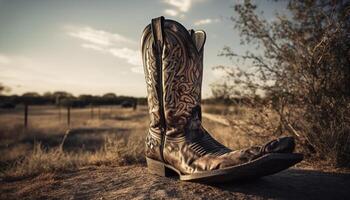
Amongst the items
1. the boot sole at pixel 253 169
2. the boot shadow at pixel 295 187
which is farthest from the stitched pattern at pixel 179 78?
the boot shadow at pixel 295 187

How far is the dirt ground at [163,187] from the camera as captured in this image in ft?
5.11

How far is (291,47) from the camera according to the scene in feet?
11.0

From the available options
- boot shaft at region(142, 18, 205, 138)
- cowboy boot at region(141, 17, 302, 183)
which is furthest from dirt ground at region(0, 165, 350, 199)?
boot shaft at region(142, 18, 205, 138)

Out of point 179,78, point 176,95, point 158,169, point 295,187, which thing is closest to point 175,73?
point 179,78

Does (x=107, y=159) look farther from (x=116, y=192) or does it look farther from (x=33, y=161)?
(x=116, y=192)

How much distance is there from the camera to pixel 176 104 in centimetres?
190

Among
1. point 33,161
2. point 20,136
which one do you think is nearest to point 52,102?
point 20,136

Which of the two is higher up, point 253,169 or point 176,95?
point 176,95

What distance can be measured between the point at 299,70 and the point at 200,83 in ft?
5.30

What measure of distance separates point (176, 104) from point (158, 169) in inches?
18.6

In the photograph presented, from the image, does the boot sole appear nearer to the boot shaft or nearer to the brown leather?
the brown leather

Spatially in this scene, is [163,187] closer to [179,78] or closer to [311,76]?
[179,78]

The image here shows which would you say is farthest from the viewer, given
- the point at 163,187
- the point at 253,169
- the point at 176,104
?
the point at 176,104

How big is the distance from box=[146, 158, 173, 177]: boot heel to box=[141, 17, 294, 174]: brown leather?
3 cm
